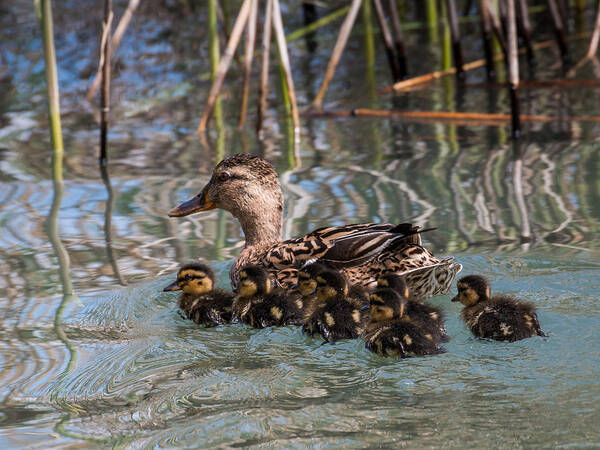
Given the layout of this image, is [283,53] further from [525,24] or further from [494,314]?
[494,314]

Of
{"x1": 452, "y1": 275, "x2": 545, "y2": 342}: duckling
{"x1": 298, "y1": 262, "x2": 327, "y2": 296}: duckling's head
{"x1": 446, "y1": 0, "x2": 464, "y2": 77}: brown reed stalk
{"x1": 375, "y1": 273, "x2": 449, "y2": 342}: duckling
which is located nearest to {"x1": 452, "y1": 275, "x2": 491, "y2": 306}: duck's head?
{"x1": 452, "y1": 275, "x2": 545, "y2": 342}: duckling

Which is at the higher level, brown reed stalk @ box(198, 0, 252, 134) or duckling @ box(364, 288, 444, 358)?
brown reed stalk @ box(198, 0, 252, 134)

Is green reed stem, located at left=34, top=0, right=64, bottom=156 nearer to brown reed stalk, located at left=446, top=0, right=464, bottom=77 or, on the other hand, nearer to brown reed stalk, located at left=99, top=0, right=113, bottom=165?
brown reed stalk, located at left=99, top=0, right=113, bottom=165

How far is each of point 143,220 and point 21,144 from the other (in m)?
2.49

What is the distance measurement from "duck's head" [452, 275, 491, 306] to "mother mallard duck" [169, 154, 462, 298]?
0.17 meters

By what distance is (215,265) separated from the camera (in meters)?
5.37

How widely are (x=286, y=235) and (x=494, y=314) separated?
1.88 meters

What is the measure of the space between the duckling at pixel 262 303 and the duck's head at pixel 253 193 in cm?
66

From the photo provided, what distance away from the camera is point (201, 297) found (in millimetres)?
4645

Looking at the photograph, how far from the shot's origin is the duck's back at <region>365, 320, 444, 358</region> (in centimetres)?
389

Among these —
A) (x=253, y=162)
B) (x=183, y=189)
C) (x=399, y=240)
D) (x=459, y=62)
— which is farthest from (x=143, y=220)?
(x=459, y=62)

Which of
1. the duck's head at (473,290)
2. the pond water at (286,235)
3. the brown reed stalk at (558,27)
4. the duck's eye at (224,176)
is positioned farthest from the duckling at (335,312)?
the brown reed stalk at (558,27)

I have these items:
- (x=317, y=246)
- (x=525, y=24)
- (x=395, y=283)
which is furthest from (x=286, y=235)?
(x=525, y=24)

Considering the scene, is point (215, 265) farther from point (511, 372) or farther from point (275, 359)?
point (511, 372)
